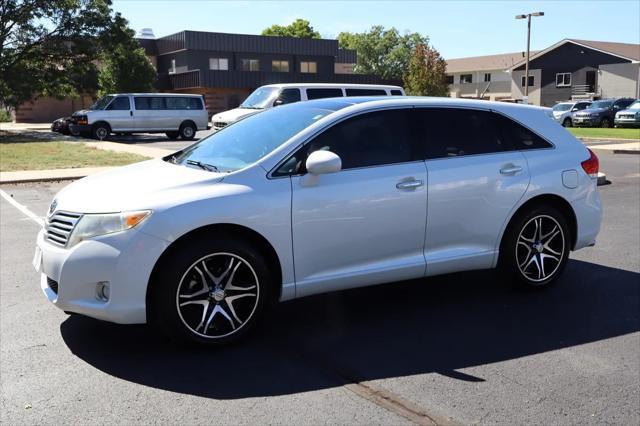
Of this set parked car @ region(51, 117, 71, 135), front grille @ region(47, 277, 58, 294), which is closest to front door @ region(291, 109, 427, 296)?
front grille @ region(47, 277, 58, 294)

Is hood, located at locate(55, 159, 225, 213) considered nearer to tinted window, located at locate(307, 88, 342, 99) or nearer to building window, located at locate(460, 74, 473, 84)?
tinted window, located at locate(307, 88, 342, 99)

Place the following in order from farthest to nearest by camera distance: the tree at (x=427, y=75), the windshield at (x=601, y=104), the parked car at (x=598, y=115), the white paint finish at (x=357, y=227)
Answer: the tree at (x=427, y=75)
the windshield at (x=601, y=104)
the parked car at (x=598, y=115)
the white paint finish at (x=357, y=227)

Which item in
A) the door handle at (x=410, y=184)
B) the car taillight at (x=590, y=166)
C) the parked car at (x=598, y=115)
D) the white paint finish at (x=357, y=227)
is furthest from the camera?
the parked car at (x=598, y=115)

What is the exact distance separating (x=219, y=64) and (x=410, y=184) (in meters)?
52.1

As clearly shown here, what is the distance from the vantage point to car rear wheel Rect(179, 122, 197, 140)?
91.8 ft

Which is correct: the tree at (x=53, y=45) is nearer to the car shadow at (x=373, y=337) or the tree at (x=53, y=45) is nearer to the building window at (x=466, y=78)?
the car shadow at (x=373, y=337)

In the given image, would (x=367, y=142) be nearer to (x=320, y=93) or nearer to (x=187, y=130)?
(x=320, y=93)

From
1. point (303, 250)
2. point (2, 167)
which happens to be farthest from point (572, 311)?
point (2, 167)

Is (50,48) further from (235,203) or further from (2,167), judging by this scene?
(235,203)

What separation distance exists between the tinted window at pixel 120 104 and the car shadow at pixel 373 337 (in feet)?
77.1

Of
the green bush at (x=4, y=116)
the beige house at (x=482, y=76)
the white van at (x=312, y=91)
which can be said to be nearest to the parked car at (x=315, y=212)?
the white van at (x=312, y=91)

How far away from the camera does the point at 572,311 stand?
5.18 m

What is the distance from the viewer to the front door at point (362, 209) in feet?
14.8

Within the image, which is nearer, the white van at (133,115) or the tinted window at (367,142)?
the tinted window at (367,142)
